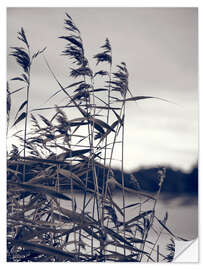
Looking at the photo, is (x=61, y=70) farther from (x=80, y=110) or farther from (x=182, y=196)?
(x=182, y=196)

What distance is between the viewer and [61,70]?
1.74 m

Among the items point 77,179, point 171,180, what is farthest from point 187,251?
point 77,179

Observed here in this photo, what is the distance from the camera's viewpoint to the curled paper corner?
169 centimetres

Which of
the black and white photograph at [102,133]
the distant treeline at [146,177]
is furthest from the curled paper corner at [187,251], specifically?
the distant treeline at [146,177]

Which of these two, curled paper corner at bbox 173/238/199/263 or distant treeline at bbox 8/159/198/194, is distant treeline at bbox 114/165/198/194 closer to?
distant treeline at bbox 8/159/198/194

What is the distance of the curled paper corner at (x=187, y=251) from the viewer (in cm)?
169

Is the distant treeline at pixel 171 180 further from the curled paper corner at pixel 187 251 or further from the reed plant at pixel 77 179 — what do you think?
the curled paper corner at pixel 187 251

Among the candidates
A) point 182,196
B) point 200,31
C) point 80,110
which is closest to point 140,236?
point 182,196

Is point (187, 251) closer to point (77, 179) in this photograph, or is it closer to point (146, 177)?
point (146, 177)

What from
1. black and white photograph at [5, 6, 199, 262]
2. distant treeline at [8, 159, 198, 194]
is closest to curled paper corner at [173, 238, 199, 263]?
black and white photograph at [5, 6, 199, 262]

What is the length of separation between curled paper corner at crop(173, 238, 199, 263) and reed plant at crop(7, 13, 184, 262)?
30mm

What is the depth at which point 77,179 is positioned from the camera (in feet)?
5.50

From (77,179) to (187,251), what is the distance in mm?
559
